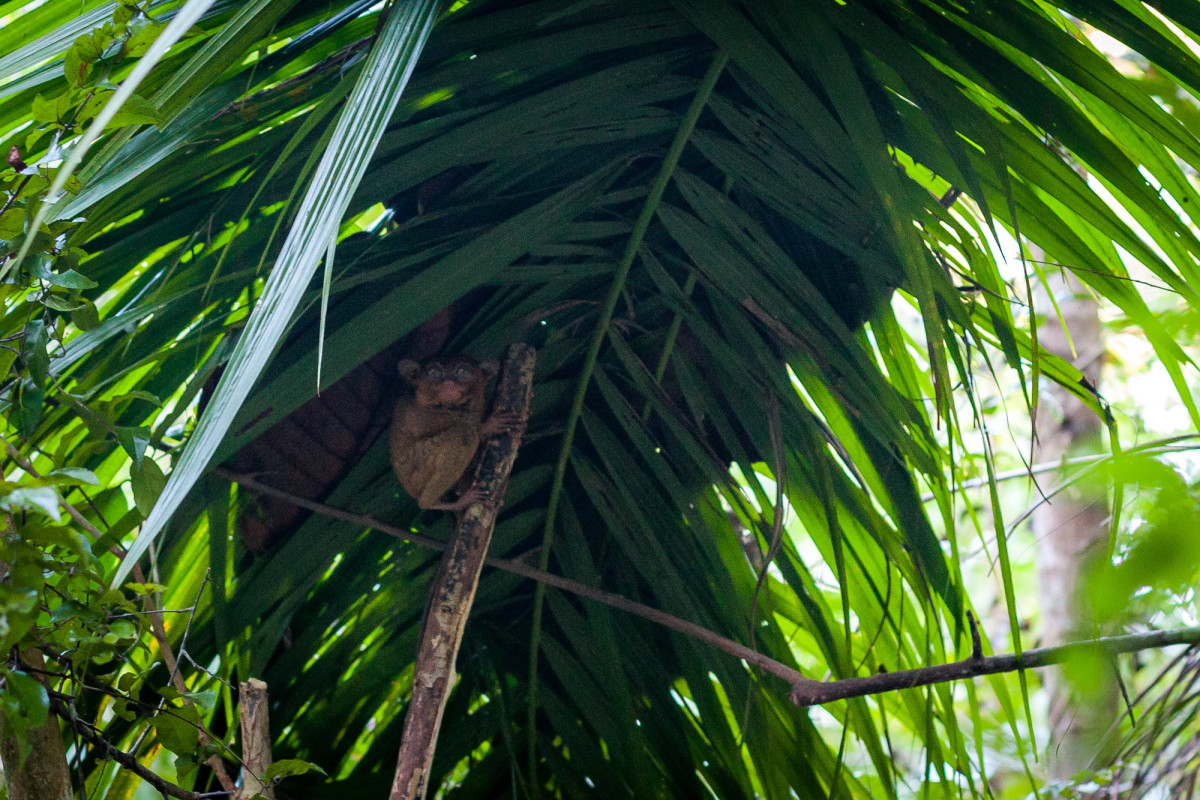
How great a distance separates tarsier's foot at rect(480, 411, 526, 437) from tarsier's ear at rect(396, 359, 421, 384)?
0.15 m

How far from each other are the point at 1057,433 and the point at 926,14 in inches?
192

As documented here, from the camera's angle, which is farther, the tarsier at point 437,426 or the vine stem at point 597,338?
the tarsier at point 437,426

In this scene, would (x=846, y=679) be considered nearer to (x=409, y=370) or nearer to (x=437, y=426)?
(x=437, y=426)

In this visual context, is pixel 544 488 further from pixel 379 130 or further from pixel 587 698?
pixel 379 130

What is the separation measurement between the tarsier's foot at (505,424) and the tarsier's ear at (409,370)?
148 mm

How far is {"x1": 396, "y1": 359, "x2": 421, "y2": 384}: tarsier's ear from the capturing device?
58.0 inches

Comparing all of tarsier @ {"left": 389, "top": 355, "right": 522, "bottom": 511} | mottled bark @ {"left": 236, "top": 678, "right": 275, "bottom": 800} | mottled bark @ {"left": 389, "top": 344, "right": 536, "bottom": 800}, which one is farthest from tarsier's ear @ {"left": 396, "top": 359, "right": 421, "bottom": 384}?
mottled bark @ {"left": 236, "top": 678, "right": 275, "bottom": 800}

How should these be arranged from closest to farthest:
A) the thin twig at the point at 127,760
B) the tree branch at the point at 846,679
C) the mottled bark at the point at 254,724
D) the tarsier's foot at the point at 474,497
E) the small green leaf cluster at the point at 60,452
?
1. the small green leaf cluster at the point at 60,452
2. the tree branch at the point at 846,679
3. the thin twig at the point at 127,760
4. the mottled bark at the point at 254,724
5. the tarsier's foot at the point at 474,497

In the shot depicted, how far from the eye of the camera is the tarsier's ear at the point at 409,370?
1.47 metres

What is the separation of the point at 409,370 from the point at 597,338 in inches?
12.6

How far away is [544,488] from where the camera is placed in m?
1.64

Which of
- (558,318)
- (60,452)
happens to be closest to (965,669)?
(558,318)

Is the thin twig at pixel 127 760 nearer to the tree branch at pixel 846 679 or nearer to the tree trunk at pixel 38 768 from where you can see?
the tree trunk at pixel 38 768

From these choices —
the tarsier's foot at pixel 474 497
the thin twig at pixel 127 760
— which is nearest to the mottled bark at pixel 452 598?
the tarsier's foot at pixel 474 497
